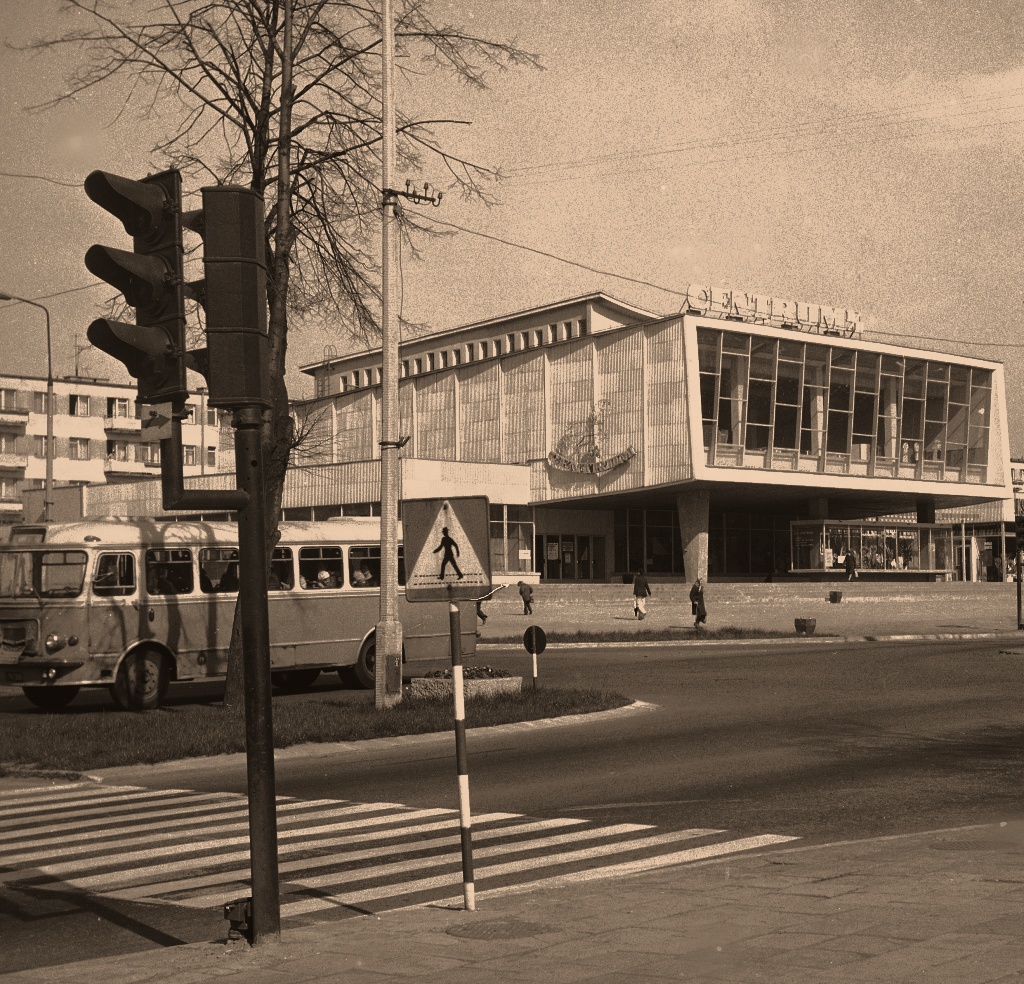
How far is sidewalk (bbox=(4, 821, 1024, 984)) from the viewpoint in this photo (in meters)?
5.88

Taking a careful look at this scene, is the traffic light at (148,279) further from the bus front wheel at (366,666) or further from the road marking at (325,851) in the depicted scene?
the bus front wheel at (366,666)

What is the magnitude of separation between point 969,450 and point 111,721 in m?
65.0

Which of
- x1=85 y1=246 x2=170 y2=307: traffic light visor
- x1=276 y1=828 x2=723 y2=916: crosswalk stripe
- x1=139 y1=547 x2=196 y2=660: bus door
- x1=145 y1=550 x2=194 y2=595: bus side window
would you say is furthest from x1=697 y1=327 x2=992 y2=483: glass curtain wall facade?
x1=85 y1=246 x2=170 y2=307: traffic light visor

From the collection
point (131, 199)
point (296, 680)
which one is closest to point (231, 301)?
point (131, 199)

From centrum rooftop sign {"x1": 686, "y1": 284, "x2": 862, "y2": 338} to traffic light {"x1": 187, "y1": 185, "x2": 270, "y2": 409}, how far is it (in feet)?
Result: 199

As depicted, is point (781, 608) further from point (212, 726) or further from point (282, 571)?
point (212, 726)

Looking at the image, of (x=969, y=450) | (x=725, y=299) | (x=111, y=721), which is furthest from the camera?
(x=969, y=450)

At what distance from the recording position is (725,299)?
224 feet

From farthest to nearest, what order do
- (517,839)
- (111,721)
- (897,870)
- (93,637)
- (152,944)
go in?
(93,637), (111,721), (517,839), (897,870), (152,944)

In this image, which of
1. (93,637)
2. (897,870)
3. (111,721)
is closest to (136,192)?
(897,870)

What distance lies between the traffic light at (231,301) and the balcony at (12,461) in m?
99.2

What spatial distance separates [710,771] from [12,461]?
9406 centimetres

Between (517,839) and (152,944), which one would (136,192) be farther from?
(517,839)

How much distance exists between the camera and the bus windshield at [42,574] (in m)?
22.5
